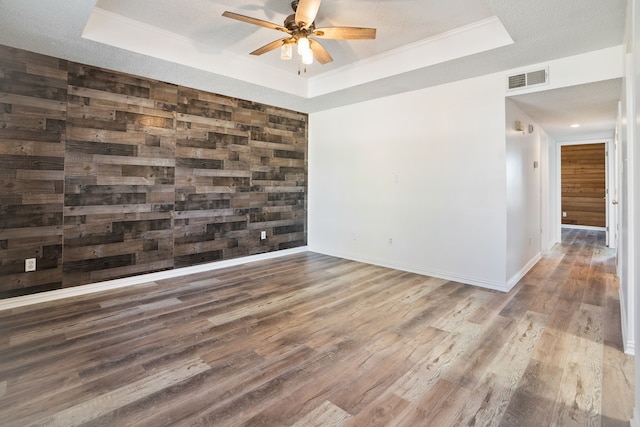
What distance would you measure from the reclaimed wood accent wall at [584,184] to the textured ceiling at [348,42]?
593 centimetres

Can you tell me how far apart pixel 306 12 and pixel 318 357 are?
2.55m

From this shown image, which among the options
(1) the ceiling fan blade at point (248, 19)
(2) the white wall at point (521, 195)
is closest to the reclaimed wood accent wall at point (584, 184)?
(2) the white wall at point (521, 195)

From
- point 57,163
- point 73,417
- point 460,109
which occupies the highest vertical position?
point 460,109

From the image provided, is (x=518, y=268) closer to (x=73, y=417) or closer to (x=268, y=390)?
(x=268, y=390)

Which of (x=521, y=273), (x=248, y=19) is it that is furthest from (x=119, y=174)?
(x=521, y=273)

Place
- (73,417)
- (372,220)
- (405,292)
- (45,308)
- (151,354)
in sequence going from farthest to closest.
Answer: (372,220) < (405,292) < (45,308) < (151,354) < (73,417)

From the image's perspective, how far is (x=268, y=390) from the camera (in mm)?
1896

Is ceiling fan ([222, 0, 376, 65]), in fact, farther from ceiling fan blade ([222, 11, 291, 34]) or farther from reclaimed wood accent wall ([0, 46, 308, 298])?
reclaimed wood accent wall ([0, 46, 308, 298])

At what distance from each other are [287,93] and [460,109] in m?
2.35

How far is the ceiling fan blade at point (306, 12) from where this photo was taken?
7.78ft

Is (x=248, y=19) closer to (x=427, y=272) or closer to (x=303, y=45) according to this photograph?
(x=303, y=45)

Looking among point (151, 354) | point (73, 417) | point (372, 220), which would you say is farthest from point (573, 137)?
point (73, 417)

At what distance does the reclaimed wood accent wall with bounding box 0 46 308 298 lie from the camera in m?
3.19

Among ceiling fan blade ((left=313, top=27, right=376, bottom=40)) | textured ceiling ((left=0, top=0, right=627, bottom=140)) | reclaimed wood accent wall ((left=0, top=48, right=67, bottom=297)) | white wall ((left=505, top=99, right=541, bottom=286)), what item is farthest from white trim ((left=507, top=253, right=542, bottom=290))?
reclaimed wood accent wall ((left=0, top=48, right=67, bottom=297))
